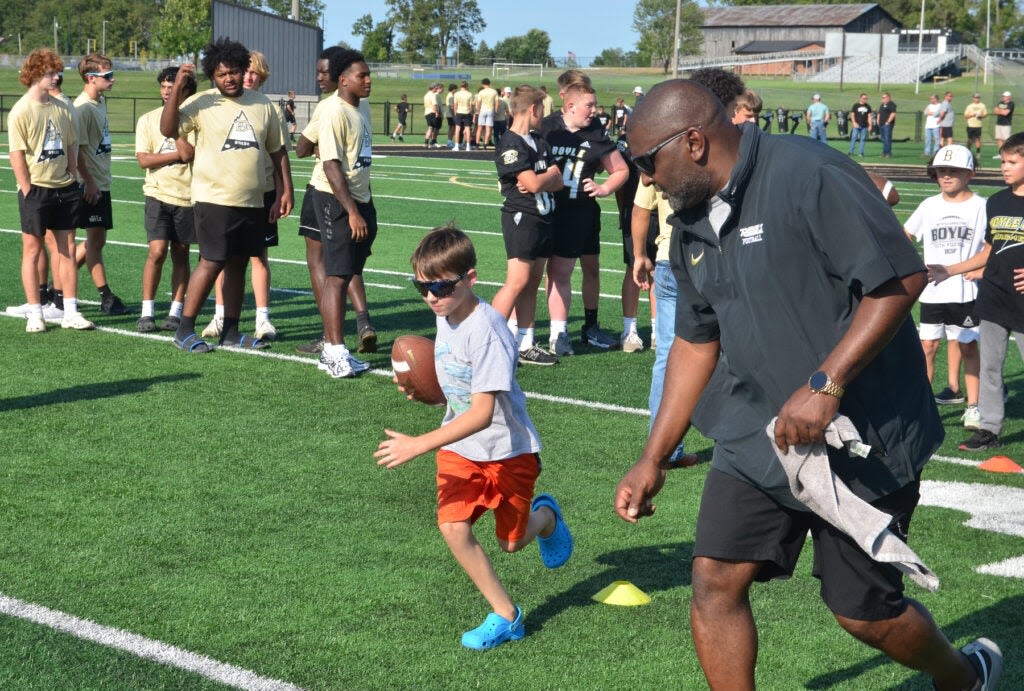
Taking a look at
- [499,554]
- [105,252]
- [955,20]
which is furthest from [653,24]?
[499,554]

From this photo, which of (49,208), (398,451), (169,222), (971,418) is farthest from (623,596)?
(49,208)

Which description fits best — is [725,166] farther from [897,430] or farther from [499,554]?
[499,554]

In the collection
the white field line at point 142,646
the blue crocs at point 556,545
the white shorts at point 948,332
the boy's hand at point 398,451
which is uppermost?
the boy's hand at point 398,451

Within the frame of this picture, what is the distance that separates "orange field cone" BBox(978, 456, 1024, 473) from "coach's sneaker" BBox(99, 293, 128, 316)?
785cm

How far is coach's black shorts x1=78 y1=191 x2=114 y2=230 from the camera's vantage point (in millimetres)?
11461

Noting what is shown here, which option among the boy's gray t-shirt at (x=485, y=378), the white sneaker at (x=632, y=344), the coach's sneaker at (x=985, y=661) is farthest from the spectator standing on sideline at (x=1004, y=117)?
the coach's sneaker at (x=985, y=661)

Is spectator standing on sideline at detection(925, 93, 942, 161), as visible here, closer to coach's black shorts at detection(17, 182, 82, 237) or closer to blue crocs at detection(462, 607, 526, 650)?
coach's black shorts at detection(17, 182, 82, 237)

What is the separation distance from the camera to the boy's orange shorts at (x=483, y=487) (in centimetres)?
489

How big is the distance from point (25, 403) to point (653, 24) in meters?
132

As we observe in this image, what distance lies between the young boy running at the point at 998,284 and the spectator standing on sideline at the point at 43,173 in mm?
7138

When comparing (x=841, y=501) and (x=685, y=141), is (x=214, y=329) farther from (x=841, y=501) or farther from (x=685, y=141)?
(x=841, y=501)

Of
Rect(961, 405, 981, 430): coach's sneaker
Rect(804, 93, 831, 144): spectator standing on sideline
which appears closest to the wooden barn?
Rect(804, 93, 831, 144): spectator standing on sideline

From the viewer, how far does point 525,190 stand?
9.73 meters

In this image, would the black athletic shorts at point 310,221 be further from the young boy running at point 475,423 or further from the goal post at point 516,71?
the goal post at point 516,71
